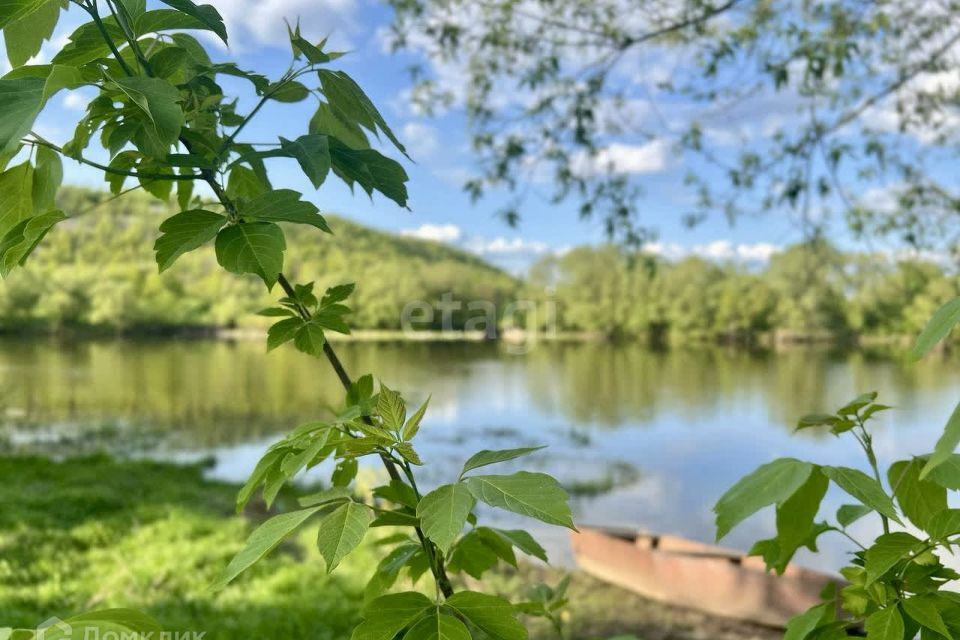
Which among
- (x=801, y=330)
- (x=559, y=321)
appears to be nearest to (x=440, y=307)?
(x=559, y=321)

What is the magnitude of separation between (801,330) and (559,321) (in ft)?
31.1

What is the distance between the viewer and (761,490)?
0.60m

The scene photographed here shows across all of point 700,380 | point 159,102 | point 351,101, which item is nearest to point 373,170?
point 351,101

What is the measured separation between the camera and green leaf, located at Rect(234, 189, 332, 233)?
0.49 metres

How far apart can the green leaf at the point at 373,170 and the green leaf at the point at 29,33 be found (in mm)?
262

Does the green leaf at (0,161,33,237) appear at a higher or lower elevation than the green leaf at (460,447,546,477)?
higher

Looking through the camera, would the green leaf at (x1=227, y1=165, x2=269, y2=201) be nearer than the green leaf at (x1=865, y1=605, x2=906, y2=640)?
No

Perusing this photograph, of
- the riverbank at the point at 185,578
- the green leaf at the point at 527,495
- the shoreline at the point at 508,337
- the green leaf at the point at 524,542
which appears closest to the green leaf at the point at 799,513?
the green leaf at the point at 524,542

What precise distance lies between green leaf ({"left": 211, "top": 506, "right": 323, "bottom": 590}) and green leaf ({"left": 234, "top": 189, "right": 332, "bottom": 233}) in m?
0.20

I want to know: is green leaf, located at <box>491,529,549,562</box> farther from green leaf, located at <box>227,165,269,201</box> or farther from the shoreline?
the shoreline

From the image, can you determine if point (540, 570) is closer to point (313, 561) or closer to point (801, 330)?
point (313, 561)

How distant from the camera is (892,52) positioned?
16.9ft

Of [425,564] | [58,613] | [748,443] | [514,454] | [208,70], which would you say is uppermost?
[208,70]

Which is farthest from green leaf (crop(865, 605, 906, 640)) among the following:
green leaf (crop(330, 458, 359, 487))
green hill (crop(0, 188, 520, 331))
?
green hill (crop(0, 188, 520, 331))
